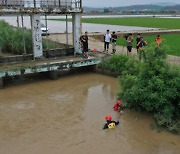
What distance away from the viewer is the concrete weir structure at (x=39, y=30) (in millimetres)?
13702

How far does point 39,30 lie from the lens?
15.0 meters

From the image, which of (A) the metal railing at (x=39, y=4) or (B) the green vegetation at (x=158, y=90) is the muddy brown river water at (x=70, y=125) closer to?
(B) the green vegetation at (x=158, y=90)

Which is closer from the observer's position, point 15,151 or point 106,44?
point 15,151

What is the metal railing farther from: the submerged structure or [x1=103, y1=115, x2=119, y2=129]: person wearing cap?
[x1=103, y1=115, x2=119, y2=129]: person wearing cap

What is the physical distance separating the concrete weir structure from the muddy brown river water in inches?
38.0

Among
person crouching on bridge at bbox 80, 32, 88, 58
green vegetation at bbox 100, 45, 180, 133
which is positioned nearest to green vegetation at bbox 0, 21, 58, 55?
person crouching on bridge at bbox 80, 32, 88, 58

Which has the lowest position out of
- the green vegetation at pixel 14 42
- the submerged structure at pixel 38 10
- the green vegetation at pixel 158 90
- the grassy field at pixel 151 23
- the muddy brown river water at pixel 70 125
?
the muddy brown river water at pixel 70 125

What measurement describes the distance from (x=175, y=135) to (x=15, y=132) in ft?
17.0

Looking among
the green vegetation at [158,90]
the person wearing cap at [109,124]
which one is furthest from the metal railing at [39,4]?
the person wearing cap at [109,124]

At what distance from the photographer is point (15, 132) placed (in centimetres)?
909

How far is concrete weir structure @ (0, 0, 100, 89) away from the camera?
13.7 m

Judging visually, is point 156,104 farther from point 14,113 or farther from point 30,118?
point 14,113

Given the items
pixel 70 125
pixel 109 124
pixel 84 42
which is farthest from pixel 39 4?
pixel 109 124

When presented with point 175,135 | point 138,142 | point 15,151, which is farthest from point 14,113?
point 175,135
